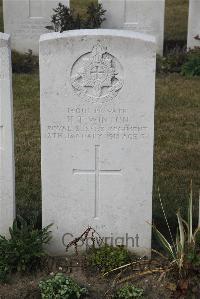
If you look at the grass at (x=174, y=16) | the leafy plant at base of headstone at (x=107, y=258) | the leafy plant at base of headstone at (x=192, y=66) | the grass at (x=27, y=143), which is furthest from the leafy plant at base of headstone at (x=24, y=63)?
the leafy plant at base of headstone at (x=107, y=258)

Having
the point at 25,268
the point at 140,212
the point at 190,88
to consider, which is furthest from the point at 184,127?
the point at 25,268

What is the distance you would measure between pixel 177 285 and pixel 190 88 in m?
6.26

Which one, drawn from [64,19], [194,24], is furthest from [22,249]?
[194,24]

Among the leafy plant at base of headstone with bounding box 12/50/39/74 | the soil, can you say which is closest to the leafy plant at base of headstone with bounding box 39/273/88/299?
the soil

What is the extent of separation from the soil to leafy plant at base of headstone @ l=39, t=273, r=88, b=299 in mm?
96

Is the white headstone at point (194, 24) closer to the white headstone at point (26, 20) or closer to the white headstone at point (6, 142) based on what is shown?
the white headstone at point (26, 20)

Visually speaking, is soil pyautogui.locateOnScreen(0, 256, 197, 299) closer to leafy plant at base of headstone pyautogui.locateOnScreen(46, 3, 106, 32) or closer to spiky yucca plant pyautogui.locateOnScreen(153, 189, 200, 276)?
spiky yucca plant pyautogui.locateOnScreen(153, 189, 200, 276)

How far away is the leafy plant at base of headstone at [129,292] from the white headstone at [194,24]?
8.03m

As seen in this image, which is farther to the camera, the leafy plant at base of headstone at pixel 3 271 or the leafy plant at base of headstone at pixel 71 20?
the leafy plant at base of headstone at pixel 71 20

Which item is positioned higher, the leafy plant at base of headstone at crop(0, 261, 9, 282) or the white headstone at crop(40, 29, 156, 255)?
the white headstone at crop(40, 29, 156, 255)

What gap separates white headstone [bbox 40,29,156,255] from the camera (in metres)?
5.23

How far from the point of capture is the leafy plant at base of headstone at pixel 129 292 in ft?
16.8

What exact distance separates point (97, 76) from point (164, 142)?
348cm

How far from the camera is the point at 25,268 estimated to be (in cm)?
541
